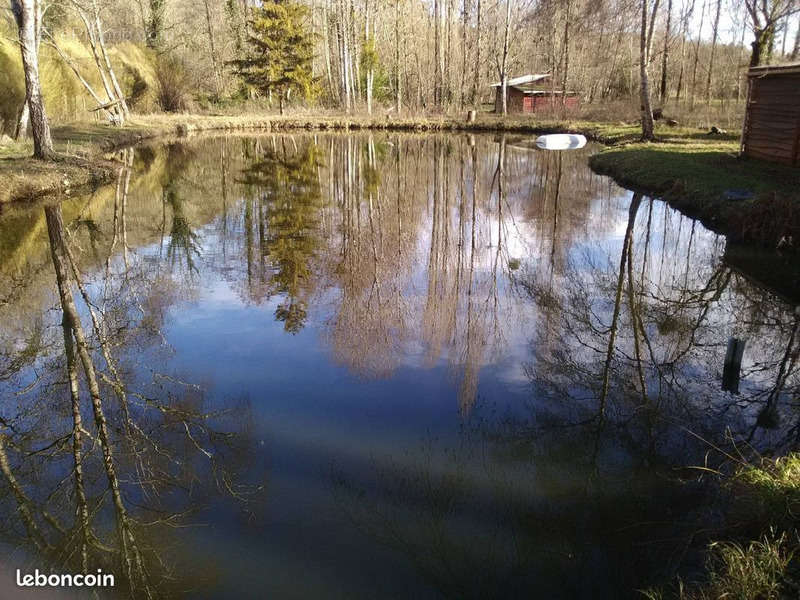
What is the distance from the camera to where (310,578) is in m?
3.66

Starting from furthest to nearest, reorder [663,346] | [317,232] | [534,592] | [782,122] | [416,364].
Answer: [782,122]
[317,232]
[663,346]
[416,364]
[534,592]

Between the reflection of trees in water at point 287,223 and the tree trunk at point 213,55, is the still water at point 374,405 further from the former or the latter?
the tree trunk at point 213,55

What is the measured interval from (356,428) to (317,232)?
772 centimetres

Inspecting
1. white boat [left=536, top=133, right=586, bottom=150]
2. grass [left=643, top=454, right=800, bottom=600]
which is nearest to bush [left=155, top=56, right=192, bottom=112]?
white boat [left=536, top=133, right=586, bottom=150]

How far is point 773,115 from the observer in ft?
52.9

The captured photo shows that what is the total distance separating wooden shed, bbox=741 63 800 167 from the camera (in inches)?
595

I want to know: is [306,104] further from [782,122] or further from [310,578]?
[310,578]

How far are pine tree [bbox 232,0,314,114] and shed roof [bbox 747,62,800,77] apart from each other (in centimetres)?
2823

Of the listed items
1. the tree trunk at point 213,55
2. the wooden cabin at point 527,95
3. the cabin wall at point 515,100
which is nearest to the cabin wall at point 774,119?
the wooden cabin at point 527,95

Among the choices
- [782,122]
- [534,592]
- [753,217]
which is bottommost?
[534,592]

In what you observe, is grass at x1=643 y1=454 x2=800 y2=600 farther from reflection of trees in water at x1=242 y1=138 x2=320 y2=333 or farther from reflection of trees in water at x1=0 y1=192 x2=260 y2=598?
reflection of trees in water at x1=242 y1=138 x2=320 y2=333

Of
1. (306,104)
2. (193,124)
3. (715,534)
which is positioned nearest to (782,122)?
(715,534)

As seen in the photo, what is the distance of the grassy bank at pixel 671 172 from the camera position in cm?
1120

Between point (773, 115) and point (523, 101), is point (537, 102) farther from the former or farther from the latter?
point (773, 115)
